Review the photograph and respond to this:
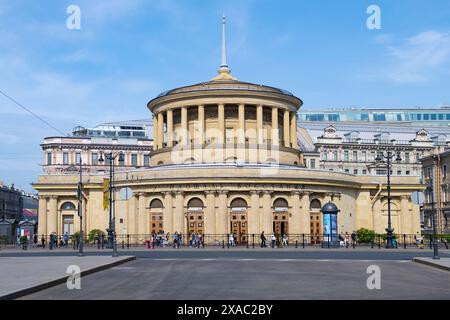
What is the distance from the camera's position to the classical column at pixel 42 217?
212ft

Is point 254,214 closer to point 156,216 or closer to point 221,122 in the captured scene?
point 156,216

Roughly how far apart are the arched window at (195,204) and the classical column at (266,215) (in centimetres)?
550

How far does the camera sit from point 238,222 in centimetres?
5709

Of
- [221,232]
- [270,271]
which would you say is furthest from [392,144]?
[270,271]

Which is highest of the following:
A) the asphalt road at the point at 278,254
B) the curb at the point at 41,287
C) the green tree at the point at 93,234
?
the green tree at the point at 93,234

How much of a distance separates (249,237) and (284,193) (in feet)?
16.9

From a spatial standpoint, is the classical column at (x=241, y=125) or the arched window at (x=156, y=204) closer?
the arched window at (x=156, y=204)

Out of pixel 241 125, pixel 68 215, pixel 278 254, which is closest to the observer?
pixel 278 254

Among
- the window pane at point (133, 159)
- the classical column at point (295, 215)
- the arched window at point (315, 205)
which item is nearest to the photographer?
the classical column at point (295, 215)

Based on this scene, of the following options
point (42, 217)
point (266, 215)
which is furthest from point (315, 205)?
point (42, 217)

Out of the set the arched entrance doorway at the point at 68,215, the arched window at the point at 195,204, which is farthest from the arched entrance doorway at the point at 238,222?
the arched entrance doorway at the point at 68,215

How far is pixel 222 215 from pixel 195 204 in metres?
2.83

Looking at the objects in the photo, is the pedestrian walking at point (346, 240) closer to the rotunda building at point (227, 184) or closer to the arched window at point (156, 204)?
the rotunda building at point (227, 184)

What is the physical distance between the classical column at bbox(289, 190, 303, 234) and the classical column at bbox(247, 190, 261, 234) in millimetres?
3268
